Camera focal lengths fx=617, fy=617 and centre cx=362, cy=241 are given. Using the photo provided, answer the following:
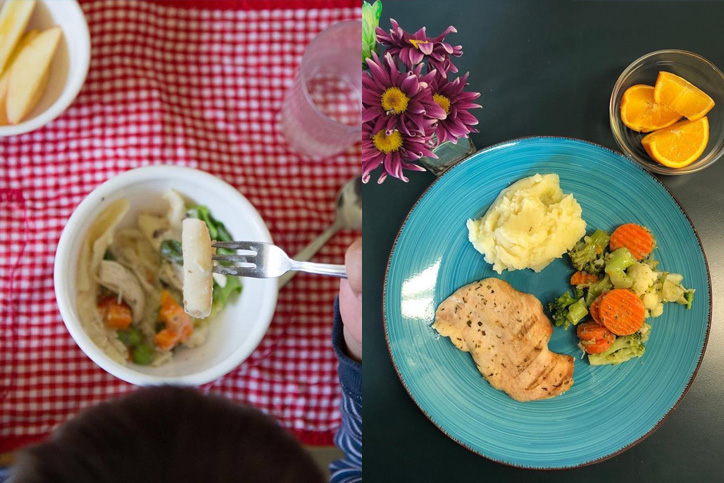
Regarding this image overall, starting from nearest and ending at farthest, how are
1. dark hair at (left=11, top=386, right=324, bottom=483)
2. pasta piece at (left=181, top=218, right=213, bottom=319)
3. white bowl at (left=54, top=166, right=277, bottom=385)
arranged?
1. dark hair at (left=11, top=386, right=324, bottom=483)
2. pasta piece at (left=181, top=218, right=213, bottom=319)
3. white bowl at (left=54, top=166, right=277, bottom=385)

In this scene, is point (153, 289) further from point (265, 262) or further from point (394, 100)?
point (394, 100)

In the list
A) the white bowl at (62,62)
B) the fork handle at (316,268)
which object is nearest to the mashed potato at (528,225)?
the fork handle at (316,268)

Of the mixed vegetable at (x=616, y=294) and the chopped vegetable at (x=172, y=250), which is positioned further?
the chopped vegetable at (x=172, y=250)

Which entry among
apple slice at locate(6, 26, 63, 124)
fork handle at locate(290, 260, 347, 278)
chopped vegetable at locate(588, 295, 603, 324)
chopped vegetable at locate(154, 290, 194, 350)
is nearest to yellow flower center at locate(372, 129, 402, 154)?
fork handle at locate(290, 260, 347, 278)

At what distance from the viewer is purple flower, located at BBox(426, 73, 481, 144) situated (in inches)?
16.9

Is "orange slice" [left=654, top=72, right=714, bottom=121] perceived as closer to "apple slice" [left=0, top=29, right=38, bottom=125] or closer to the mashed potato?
the mashed potato

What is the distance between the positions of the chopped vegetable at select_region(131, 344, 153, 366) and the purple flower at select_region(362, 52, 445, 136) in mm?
349

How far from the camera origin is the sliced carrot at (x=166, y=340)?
619mm

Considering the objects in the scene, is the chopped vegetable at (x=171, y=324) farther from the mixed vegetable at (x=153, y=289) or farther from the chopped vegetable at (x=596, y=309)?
the chopped vegetable at (x=596, y=309)

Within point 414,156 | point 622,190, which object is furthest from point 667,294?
point 414,156

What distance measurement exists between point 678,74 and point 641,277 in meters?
0.17

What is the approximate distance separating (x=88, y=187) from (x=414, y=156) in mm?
404

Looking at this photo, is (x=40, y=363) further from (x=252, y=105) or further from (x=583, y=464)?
(x=583, y=464)

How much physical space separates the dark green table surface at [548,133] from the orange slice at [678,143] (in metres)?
0.03
